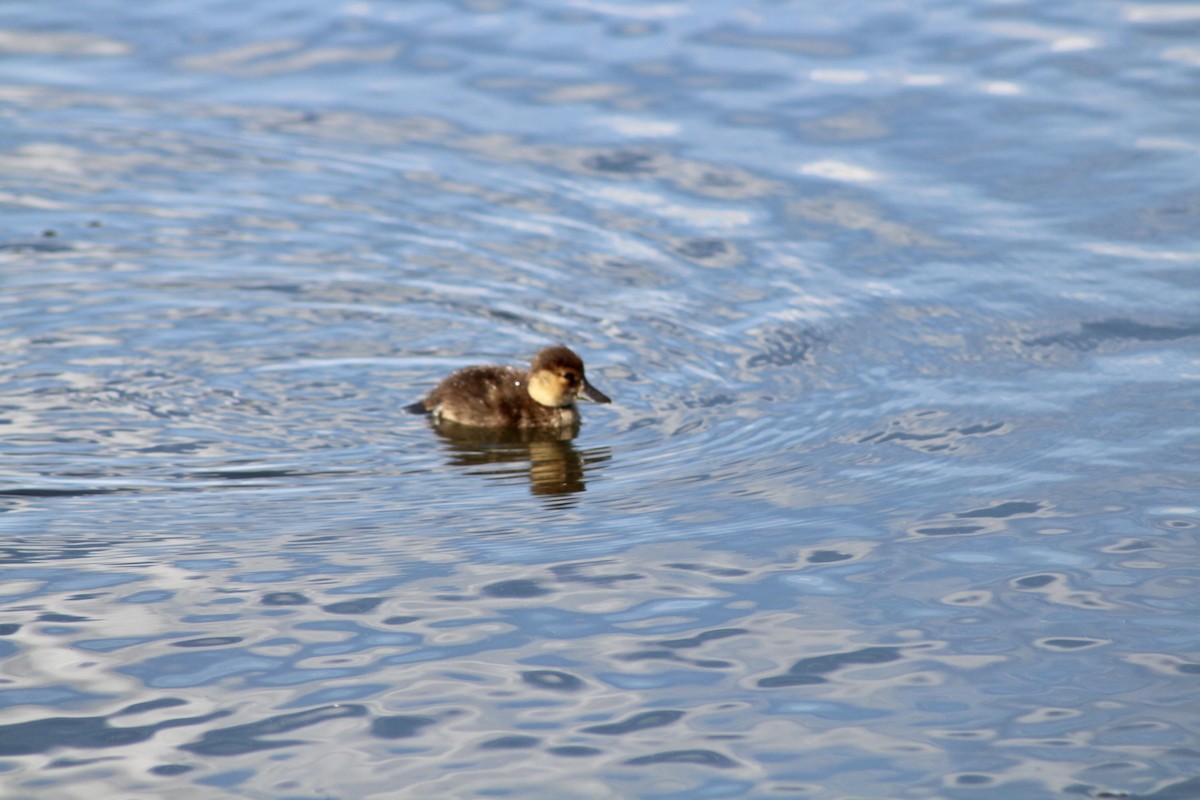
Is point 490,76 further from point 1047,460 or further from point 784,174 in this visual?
point 1047,460

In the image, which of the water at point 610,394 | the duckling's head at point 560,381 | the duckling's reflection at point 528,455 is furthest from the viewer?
the duckling's head at point 560,381

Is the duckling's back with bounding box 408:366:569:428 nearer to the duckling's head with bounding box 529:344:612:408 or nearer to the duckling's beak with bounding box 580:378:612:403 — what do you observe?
the duckling's head with bounding box 529:344:612:408

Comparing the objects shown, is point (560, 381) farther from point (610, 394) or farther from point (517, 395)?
point (610, 394)

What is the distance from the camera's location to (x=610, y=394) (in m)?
8.07

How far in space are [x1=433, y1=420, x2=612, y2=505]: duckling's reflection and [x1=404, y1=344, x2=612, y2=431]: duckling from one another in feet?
0.17

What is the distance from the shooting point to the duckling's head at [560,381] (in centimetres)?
773

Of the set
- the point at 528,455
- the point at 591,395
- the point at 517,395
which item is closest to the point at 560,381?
the point at 591,395

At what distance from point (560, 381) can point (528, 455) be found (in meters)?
0.37

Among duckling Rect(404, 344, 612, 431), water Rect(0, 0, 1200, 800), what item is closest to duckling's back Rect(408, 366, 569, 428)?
duckling Rect(404, 344, 612, 431)

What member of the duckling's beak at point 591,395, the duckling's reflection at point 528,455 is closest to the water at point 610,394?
the duckling's reflection at point 528,455

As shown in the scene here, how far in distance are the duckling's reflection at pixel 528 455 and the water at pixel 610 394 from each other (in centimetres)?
4

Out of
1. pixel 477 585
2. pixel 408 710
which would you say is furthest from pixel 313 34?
pixel 408 710

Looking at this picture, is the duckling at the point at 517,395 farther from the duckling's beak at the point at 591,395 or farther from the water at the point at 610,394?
the water at the point at 610,394

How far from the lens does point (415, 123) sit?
444 inches
